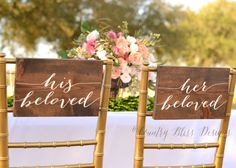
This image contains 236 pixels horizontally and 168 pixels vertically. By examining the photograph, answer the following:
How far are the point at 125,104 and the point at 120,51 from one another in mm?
230

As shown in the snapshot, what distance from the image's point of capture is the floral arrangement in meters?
2.03

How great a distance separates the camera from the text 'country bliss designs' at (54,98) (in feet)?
5.06

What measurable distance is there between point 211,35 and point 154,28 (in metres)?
2.31

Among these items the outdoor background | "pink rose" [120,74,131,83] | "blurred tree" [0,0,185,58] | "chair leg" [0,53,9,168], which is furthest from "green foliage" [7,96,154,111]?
"blurred tree" [0,0,185,58]

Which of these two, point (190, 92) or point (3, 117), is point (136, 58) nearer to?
point (190, 92)

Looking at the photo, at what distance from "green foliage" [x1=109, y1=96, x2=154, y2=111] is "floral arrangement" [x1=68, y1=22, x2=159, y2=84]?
3.6 inches

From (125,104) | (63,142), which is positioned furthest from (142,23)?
(63,142)

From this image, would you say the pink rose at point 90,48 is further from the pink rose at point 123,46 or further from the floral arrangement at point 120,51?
the pink rose at point 123,46

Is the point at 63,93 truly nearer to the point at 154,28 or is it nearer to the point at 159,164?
the point at 159,164

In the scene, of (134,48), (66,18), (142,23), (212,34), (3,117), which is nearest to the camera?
(3,117)

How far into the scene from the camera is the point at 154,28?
49.7 ft

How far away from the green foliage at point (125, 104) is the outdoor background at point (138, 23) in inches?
419

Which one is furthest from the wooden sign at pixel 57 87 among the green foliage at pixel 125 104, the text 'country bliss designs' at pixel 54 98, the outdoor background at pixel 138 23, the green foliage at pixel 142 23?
the green foliage at pixel 142 23

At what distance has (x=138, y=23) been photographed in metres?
14.6
